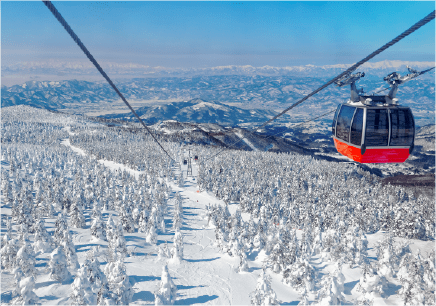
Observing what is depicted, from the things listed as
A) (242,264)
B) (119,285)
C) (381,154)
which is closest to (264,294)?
(119,285)

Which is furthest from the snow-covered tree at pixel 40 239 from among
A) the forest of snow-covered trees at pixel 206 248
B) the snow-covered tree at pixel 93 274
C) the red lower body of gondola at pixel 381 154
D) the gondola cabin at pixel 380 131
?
the gondola cabin at pixel 380 131

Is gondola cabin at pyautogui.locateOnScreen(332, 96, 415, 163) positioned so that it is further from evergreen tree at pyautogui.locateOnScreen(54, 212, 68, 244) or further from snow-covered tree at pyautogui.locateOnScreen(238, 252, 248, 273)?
evergreen tree at pyautogui.locateOnScreen(54, 212, 68, 244)

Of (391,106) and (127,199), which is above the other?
(391,106)

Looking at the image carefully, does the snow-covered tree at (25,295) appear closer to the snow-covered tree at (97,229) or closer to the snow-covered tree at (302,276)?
the snow-covered tree at (97,229)

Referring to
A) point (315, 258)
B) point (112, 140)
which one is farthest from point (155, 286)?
point (112, 140)

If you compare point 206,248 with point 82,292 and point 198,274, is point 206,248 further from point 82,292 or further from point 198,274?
point 82,292

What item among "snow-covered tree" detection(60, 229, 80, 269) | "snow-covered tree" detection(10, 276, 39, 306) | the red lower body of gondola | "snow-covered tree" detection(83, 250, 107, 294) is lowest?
"snow-covered tree" detection(60, 229, 80, 269)

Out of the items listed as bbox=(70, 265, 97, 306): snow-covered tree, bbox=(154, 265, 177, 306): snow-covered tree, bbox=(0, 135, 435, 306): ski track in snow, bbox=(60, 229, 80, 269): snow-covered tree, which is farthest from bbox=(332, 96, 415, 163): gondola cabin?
bbox=(60, 229, 80, 269): snow-covered tree

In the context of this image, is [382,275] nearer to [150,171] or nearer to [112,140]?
[150,171]
